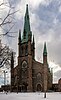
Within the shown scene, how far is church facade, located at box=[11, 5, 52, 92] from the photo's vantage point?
101875mm

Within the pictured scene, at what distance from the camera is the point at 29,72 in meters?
103

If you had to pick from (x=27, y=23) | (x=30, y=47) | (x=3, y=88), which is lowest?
(x=3, y=88)

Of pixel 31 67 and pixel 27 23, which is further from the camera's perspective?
pixel 27 23

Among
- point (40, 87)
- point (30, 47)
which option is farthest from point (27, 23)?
point (40, 87)

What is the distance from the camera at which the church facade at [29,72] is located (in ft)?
334

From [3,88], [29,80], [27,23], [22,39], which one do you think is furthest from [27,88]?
[27,23]

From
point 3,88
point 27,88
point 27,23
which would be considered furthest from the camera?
point 27,23

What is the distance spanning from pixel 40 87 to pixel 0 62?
8487cm

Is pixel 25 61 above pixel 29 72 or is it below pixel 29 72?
above

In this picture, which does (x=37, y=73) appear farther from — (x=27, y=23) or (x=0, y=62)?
(x=0, y=62)

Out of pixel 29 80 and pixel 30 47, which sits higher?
pixel 30 47

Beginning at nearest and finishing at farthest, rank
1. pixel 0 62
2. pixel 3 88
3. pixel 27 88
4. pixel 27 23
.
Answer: pixel 0 62 < pixel 27 88 < pixel 3 88 < pixel 27 23

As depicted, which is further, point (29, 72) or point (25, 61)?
point (25, 61)

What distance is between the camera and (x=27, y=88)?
10075 centimetres
